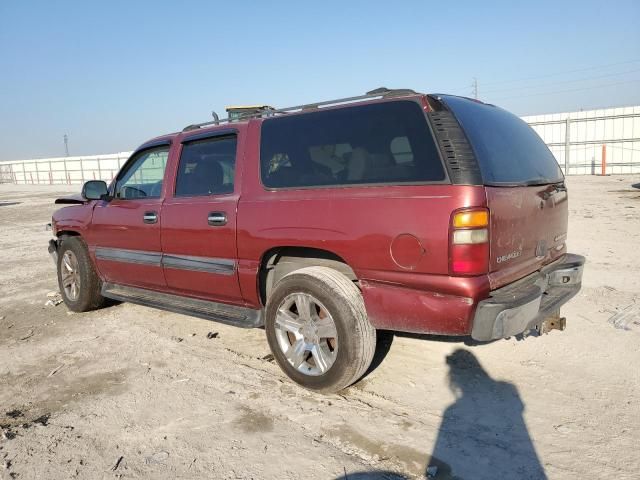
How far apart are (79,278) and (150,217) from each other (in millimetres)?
1637

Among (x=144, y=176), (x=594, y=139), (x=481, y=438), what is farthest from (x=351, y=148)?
(x=594, y=139)

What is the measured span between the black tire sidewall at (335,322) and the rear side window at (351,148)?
690mm

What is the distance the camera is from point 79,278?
17.6 ft

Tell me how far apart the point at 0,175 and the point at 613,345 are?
72.8m

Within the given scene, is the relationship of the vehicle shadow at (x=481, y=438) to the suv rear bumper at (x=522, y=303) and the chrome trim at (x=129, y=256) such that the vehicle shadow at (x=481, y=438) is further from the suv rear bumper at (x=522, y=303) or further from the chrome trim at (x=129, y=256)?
the chrome trim at (x=129, y=256)

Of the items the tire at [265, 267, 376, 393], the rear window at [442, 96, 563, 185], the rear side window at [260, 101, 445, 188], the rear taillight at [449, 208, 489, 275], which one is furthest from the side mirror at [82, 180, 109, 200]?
the rear taillight at [449, 208, 489, 275]

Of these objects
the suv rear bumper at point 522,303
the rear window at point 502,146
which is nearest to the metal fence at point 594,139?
the rear window at point 502,146

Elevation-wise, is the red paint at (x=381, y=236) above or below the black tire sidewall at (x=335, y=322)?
above

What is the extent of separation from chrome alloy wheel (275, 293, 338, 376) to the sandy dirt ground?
0.72 ft

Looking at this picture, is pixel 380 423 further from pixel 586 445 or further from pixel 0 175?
pixel 0 175

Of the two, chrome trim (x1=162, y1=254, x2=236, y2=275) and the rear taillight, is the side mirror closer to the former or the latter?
chrome trim (x1=162, y1=254, x2=236, y2=275)

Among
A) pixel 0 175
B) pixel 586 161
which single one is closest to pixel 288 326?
pixel 586 161

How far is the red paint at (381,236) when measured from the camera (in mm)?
2732

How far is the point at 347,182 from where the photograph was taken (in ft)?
10.3
